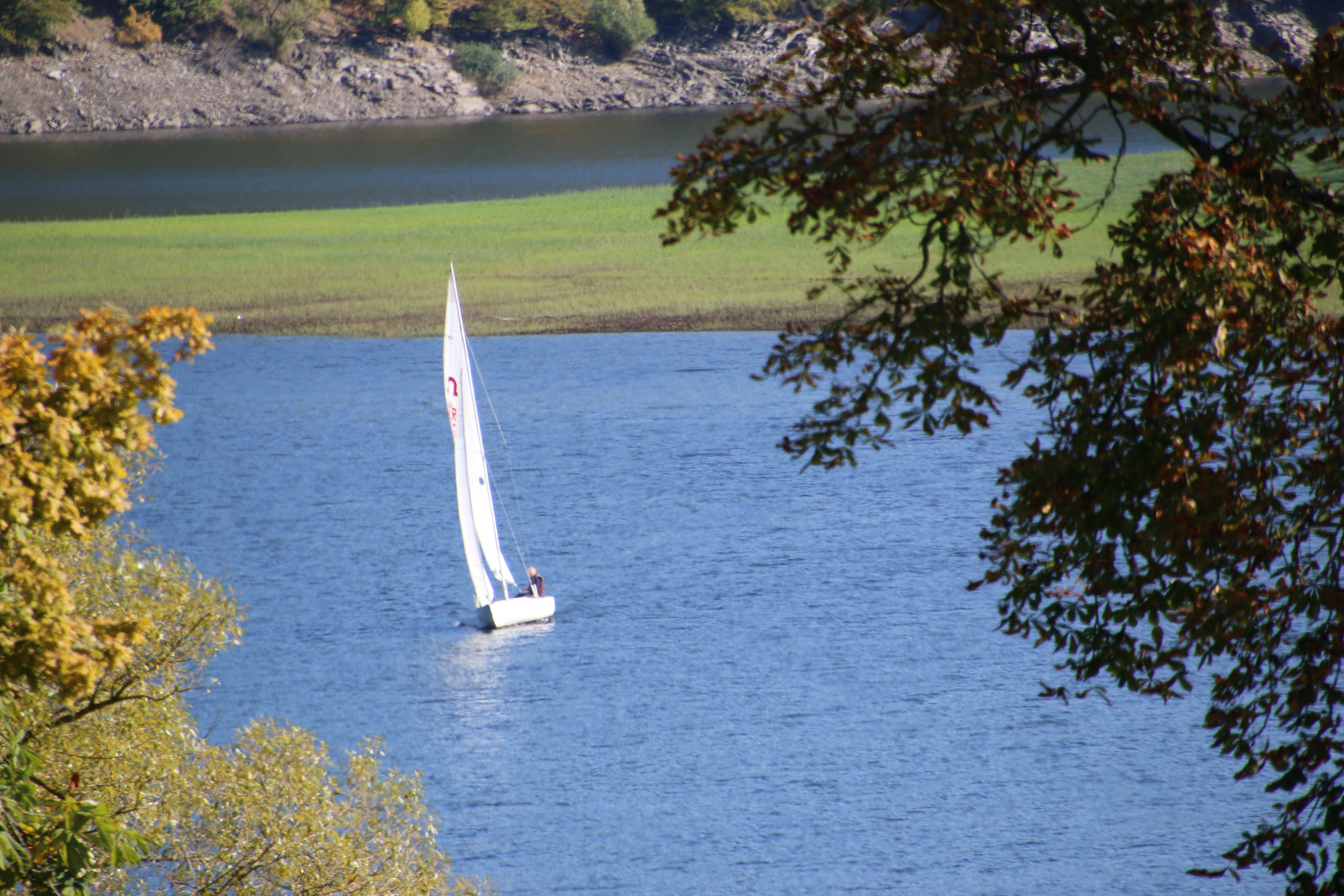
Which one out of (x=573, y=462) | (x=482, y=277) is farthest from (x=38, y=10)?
(x=573, y=462)

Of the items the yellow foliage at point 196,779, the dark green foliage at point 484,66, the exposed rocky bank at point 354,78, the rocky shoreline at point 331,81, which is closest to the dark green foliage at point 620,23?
the rocky shoreline at point 331,81

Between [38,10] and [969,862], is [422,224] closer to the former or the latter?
[969,862]

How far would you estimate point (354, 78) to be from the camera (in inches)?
5276

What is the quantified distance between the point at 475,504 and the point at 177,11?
118 metres

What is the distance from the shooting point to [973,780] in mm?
20000

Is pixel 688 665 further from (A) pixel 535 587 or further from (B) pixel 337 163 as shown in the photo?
(B) pixel 337 163

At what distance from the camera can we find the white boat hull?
25750 millimetres

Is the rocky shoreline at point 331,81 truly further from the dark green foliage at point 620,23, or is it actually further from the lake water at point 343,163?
the lake water at point 343,163

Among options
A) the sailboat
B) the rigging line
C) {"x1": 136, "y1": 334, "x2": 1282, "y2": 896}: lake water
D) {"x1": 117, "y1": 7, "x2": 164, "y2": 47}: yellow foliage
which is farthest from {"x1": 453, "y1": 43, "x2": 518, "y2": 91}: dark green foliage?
the sailboat

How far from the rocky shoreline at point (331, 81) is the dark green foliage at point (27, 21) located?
6.83ft

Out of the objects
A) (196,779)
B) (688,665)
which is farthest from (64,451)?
(688,665)

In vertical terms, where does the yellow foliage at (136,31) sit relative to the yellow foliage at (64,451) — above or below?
above

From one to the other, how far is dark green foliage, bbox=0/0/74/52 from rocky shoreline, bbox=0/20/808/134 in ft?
6.83

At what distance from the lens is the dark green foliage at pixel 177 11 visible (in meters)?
128
